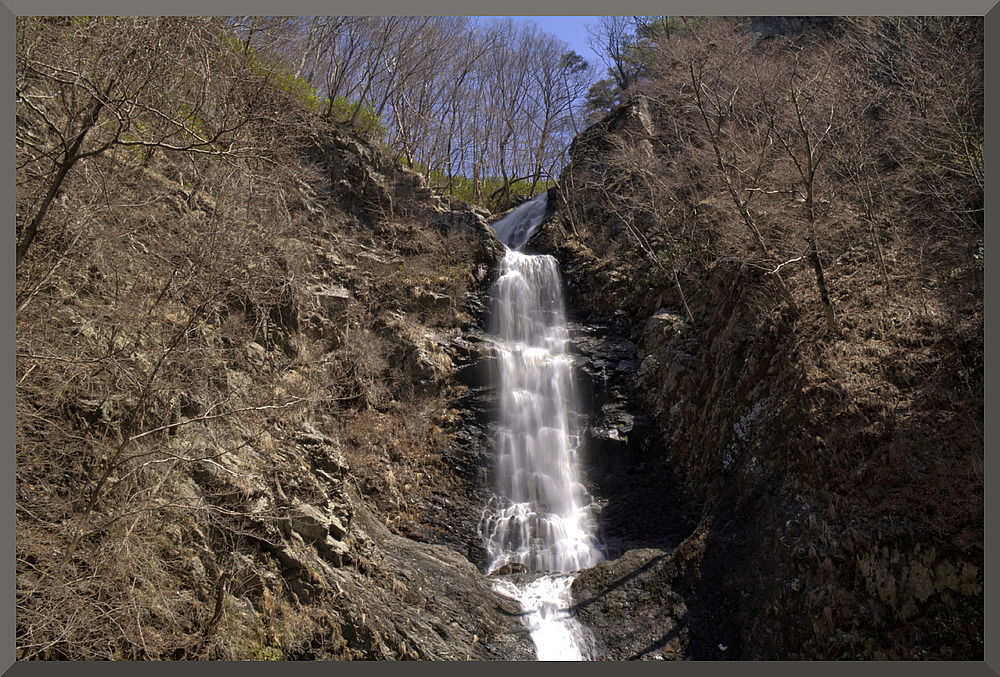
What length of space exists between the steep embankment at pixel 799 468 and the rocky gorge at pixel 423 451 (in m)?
0.03

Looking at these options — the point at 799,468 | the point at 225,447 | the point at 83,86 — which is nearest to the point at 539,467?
the point at 799,468

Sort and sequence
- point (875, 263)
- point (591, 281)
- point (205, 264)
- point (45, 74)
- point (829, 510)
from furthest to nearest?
1. point (591, 281)
2. point (875, 263)
3. point (205, 264)
4. point (829, 510)
5. point (45, 74)

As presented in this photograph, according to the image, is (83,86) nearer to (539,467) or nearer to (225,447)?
(225,447)

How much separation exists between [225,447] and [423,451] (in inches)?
188

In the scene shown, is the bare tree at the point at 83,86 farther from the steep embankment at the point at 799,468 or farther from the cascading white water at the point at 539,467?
the steep embankment at the point at 799,468

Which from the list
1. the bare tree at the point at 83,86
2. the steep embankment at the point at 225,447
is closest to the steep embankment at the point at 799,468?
the steep embankment at the point at 225,447

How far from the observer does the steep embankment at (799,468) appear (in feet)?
19.9

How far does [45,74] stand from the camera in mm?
4477

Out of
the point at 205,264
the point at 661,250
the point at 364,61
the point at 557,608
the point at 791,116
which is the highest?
the point at 364,61

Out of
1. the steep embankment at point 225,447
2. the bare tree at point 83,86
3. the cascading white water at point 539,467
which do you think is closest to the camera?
the bare tree at point 83,86

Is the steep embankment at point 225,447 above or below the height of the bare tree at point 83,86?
below

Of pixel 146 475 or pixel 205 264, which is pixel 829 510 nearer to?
pixel 146 475

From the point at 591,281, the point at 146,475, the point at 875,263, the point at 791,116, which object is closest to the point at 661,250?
the point at 591,281

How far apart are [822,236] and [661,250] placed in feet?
12.6
